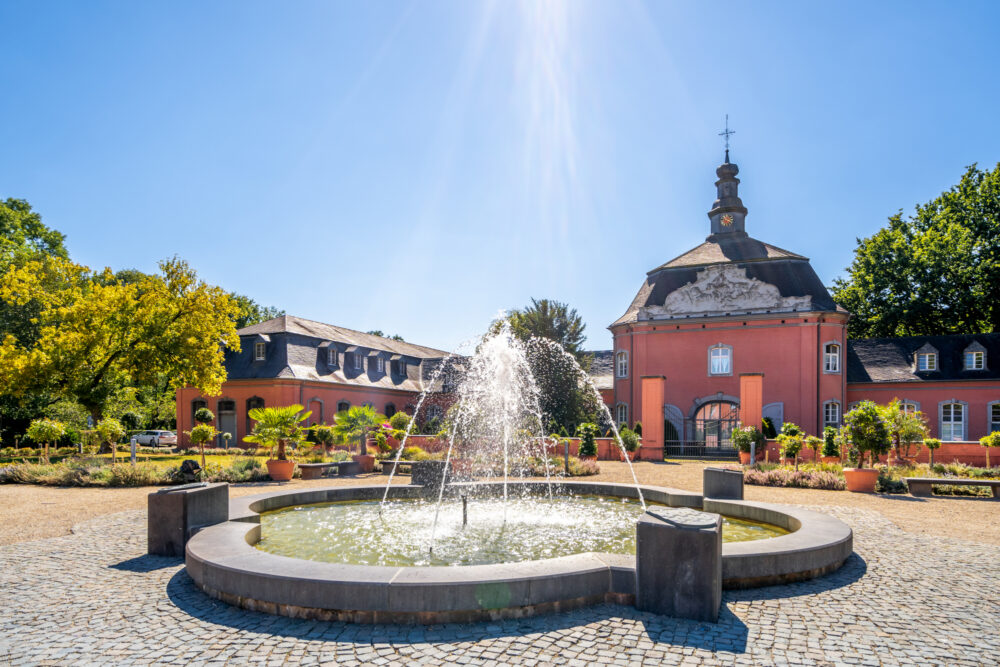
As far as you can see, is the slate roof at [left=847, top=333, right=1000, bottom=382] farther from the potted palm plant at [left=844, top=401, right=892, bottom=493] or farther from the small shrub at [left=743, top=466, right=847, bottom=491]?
the small shrub at [left=743, top=466, right=847, bottom=491]

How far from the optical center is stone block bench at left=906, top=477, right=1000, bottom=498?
13.7 metres

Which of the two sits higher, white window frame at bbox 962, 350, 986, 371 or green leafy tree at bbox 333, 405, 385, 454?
white window frame at bbox 962, 350, 986, 371

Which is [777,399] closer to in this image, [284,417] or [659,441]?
[659,441]

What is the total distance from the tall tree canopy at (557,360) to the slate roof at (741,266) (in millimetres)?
2704

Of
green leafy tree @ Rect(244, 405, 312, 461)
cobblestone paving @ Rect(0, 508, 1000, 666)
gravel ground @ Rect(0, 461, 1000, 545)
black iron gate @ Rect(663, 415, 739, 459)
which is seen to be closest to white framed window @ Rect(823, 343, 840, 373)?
black iron gate @ Rect(663, 415, 739, 459)

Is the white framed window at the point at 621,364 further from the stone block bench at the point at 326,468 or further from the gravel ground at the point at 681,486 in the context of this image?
the stone block bench at the point at 326,468

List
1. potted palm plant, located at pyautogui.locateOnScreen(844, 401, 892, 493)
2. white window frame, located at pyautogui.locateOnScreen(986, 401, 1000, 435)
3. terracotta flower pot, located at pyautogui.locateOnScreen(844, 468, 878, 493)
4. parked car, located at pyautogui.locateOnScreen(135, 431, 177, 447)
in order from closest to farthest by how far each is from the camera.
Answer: terracotta flower pot, located at pyautogui.locateOnScreen(844, 468, 878, 493) → potted palm plant, located at pyautogui.locateOnScreen(844, 401, 892, 493) → white window frame, located at pyautogui.locateOnScreen(986, 401, 1000, 435) → parked car, located at pyautogui.locateOnScreen(135, 431, 177, 447)

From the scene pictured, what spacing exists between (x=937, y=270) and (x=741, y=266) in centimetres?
1382

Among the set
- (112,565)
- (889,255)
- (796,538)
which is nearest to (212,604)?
(112,565)

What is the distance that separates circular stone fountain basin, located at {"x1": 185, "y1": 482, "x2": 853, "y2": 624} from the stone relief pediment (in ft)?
84.9

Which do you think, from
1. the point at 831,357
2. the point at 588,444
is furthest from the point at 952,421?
the point at 588,444

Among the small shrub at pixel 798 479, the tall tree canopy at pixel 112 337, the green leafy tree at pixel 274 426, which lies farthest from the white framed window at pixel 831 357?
the tall tree canopy at pixel 112 337

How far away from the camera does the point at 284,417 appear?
17.0m

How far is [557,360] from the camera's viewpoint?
105 ft
